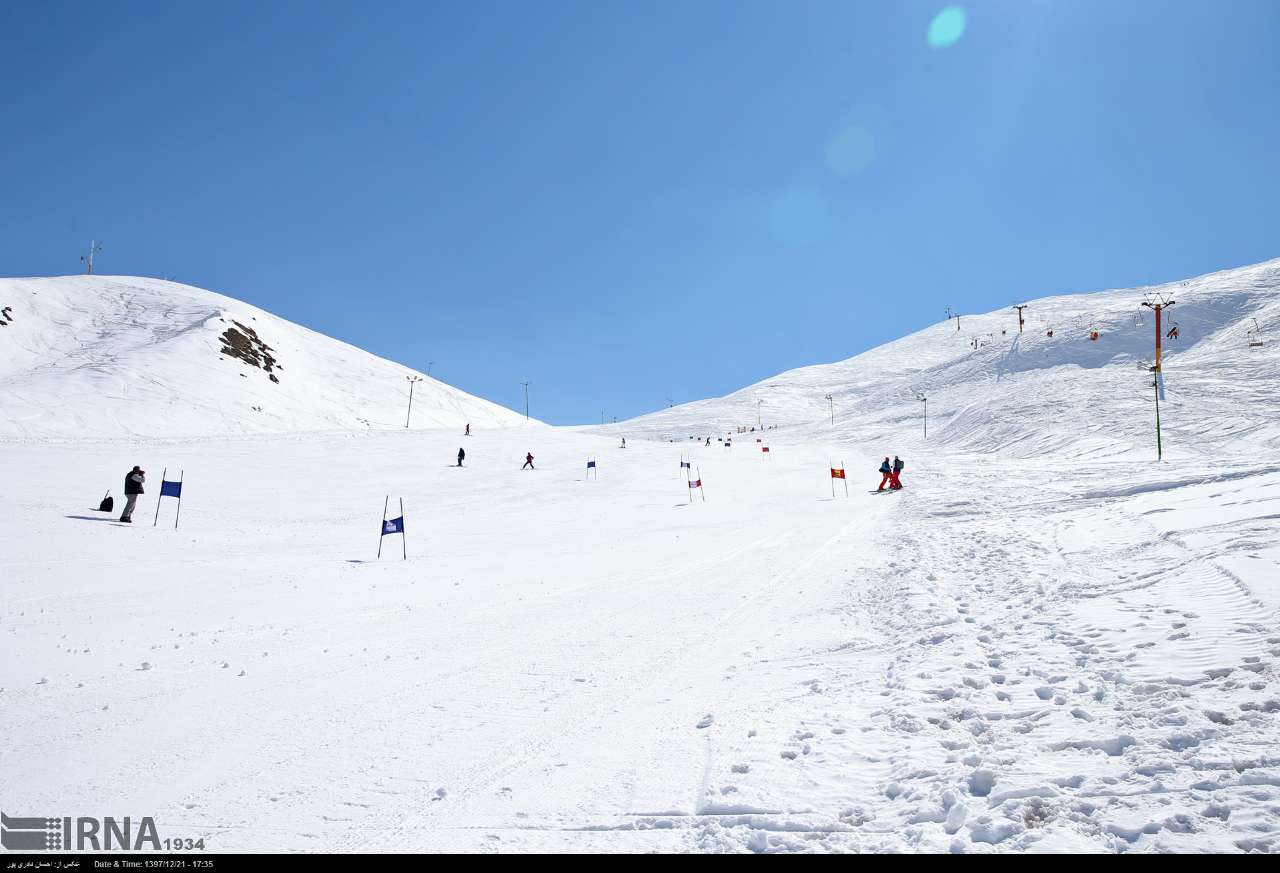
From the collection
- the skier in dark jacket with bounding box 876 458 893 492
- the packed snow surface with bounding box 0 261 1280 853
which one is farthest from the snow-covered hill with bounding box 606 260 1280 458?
the packed snow surface with bounding box 0 261 1280 853

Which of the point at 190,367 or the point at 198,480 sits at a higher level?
the point at 190,367

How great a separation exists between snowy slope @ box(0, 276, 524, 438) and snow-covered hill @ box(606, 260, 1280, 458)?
56.0 metres

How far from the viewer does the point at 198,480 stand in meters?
28.6

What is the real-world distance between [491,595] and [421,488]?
24.1m

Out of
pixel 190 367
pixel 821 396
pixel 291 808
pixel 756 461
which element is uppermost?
pixel 821 396

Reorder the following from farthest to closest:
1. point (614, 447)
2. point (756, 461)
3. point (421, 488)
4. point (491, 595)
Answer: point (614, 447), point (756, 461), point (421, 488), point (491, 595)

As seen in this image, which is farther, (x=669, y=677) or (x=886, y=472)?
(x=886, y=472)

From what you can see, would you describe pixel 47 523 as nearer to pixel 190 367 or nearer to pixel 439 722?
pixel 439 722

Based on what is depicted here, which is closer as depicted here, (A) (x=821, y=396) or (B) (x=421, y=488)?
(B) (x=421, y=488)

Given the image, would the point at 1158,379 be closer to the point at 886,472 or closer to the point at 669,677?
the point at 886,472

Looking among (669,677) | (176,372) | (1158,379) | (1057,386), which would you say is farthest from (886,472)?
(176,372)

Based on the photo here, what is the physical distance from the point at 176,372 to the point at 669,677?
322 feet

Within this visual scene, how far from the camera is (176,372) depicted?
82.9 m
